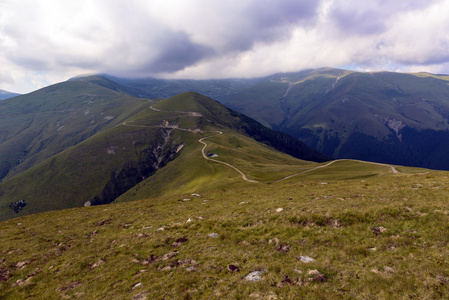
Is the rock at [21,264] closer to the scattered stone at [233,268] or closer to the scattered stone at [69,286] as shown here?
the scattered stone at [69,286]

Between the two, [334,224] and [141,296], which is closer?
[141,296]

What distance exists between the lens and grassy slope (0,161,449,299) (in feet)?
35.6

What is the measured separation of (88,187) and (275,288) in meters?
238

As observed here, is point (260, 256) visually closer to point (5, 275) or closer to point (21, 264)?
point (5, 275)

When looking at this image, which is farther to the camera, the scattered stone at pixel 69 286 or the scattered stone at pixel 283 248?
the scattered stone at pixel 283 248

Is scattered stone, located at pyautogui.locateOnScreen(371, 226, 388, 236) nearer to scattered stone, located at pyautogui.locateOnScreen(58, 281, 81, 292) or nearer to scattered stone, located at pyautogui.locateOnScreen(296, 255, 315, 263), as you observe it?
scattered stone, located at pyautogui.locateOnScreen(296, 255, 315, 263)

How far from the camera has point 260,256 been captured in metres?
15.3

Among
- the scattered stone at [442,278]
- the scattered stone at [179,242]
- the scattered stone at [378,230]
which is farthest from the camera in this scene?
the scattered stone at [179,242]

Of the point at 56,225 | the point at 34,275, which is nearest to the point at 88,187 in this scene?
the point at 56,225

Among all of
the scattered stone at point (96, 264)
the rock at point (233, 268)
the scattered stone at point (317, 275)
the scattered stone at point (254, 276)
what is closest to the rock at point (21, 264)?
the scattered stone at point (96, 264)

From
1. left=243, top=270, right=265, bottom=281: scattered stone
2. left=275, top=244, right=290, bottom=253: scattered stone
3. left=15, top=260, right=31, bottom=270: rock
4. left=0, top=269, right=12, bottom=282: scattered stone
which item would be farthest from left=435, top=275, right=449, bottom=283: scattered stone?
left=15, top=260, right=31, bottom=270: rock

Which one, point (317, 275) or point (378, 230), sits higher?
point (317, 275)

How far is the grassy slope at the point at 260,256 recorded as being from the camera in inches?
427

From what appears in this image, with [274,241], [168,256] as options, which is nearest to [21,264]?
[168,256]
